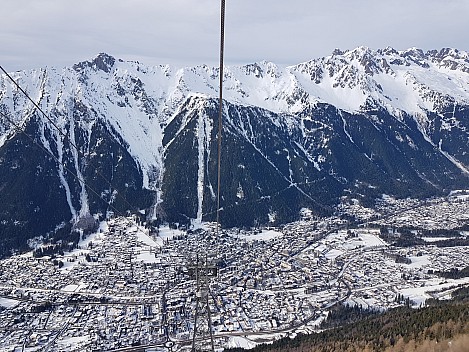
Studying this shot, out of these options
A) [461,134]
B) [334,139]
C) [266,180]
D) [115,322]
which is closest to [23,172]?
[266,180]

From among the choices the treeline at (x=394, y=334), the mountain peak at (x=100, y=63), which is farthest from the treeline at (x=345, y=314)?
the mountain peak at (x=100, y=63)

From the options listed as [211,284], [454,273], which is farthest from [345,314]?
[454,273]

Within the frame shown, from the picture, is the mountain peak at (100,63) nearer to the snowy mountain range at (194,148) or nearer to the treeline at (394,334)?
the snowy mountain range at (194,148)

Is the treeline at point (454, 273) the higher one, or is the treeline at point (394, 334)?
the treeline at point (394, 334)

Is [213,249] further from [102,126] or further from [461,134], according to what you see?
[461,134]

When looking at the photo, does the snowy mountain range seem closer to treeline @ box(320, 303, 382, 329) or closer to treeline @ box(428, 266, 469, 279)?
treeline @ box(428, 266, 469, 279)

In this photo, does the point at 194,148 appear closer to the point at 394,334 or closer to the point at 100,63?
the point at 100,63
